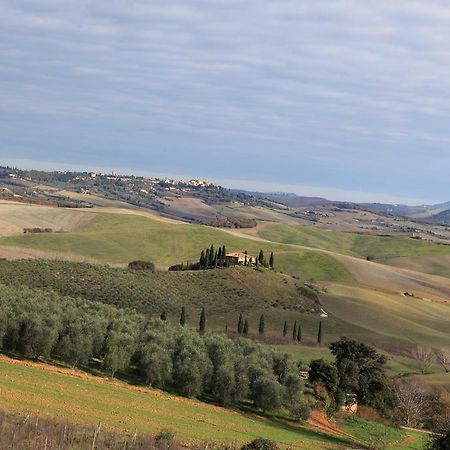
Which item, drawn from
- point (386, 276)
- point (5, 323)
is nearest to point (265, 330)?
point (5, 323)

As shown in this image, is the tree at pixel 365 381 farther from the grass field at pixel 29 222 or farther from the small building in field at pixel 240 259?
the grass field at pixel 29 222

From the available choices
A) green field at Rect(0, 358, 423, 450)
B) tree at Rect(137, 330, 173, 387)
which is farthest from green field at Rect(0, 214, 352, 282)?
green field at Rect(0, 358, 423, 450)

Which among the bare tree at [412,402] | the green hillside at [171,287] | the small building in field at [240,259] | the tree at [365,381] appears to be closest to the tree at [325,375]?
the tree at [365,381]

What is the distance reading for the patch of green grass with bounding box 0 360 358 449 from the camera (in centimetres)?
3559

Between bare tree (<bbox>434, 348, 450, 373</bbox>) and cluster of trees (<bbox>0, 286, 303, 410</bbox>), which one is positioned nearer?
cluster of trees (<bbox>0, 286, 303, 410</bbox>)

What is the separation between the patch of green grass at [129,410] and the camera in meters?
35.6

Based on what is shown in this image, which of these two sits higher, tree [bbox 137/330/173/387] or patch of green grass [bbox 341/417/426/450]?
tree [bbox 137/330/173/387]

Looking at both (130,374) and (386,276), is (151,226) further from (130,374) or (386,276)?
(130,374)

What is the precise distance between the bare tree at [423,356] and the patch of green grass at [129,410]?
39.3 meters

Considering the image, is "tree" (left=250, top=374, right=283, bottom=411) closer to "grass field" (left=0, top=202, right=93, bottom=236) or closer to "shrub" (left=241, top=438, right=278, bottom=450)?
"shrub" (left=241, top=438, right=278, bottom=450)

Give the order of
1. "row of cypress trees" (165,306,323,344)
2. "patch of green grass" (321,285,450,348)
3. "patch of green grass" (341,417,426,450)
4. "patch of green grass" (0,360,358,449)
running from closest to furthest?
"patch of green grass" (0,360,358,449)
"patch of green grass" (341,417,426,450)
"row of cypress trees" (165,306,323,344)
"patch of green grass" (321,285,450,348)

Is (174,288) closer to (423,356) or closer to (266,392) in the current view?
(423,356)

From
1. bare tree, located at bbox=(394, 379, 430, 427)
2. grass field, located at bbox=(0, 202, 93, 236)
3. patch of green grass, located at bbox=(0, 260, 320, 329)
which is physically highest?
grass field, located at bbox=(0, 202, 93, 236)

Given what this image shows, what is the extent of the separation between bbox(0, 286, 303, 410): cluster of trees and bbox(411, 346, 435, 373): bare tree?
34.1 meters
